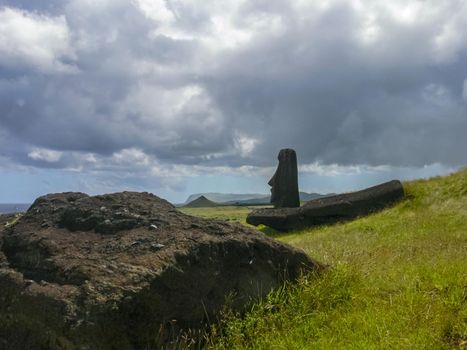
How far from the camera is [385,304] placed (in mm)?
Answer: 8211

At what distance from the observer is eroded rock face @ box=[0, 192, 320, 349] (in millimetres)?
6585

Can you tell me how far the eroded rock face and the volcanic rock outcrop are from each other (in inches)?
876

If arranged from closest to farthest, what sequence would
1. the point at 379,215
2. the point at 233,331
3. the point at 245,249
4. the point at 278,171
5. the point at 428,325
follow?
the point at 428,325 < the point at 233,331 < the point at 245,249 < the point at 379,215 < the point at 278,171

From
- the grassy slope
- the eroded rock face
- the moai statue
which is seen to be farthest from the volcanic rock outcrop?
the eroded rock face

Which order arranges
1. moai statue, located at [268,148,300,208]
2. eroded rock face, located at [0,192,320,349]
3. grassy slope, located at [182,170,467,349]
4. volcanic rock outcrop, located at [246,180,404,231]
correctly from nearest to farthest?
eroded rock face, located at [0,192,320,349]
grassy slope, located at [182,170,467,349]
volcanic rock outcrop, located at [246,180,404,231]
moai statue, located at [268,148,300,208]

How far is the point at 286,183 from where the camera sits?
1702 inches

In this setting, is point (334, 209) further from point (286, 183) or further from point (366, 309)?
point (366, 309)

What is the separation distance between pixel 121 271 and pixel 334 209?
86.1ft

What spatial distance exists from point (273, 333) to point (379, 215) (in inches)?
873

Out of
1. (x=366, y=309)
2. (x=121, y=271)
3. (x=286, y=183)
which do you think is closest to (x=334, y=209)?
(x=286, y=183)

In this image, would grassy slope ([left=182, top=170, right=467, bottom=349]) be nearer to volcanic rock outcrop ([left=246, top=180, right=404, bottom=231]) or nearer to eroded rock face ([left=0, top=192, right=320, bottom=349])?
eroded rock face ([left=0, top=192, right=320, bottom=349])

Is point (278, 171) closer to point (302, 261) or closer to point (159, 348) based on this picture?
point (302, 261)

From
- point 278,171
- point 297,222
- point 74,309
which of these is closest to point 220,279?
point 74,309

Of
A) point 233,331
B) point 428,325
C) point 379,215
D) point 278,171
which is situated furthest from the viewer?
point 278,171
